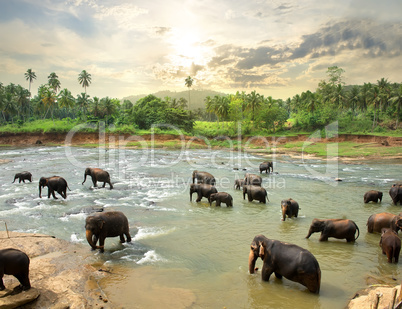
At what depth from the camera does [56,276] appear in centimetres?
693

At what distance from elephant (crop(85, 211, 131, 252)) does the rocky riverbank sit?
1.40 ft

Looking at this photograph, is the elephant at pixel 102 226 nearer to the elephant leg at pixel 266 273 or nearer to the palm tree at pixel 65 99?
the elephant leg at pixel 266 273

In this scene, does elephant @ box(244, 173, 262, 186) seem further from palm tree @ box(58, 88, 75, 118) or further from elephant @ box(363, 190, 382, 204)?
palm tree @ box(58, 88, 75, 118)

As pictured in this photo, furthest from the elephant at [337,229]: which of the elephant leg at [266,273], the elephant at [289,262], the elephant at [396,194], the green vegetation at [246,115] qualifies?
the green vegetation at [246,115]

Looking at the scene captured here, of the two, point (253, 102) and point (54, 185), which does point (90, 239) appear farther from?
point (253, 102)

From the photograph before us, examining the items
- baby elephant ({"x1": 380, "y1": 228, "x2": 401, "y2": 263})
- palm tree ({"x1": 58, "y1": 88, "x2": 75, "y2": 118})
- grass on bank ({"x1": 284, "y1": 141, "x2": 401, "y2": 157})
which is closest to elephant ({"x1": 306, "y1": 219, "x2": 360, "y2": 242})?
baby elephant ({"x1": 380, "y1": 228, "x2": 401, "y2": 263})

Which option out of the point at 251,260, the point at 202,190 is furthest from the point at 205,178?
the point at 251,260

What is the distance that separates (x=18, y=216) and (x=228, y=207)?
9.70 meters

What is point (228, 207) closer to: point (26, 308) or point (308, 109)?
point (26, 308)

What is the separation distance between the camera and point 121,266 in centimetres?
801

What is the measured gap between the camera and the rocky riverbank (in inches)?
223

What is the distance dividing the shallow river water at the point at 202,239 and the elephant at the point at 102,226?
449 millimetres

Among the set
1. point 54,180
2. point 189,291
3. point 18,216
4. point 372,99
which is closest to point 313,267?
point 189,291

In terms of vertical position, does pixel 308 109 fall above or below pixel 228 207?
above
